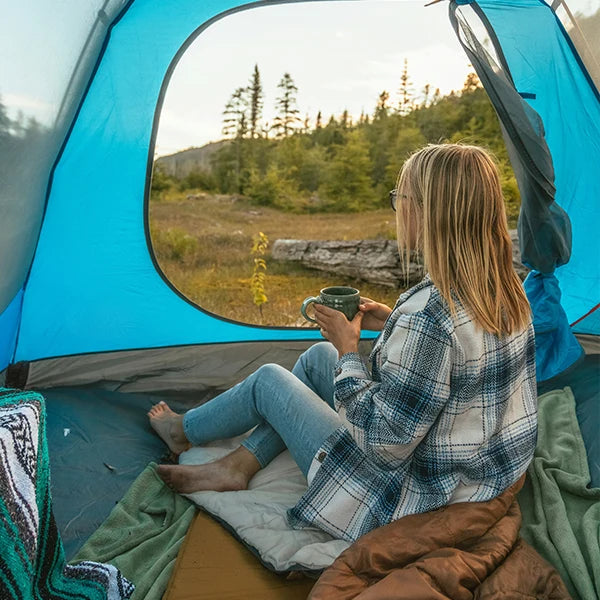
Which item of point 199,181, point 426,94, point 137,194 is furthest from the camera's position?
point 199,181

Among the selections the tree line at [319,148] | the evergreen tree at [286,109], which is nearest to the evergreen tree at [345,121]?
the tree line at [319,148]

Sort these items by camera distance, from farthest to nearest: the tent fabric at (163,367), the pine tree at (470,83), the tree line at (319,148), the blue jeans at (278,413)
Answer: the tree line at (319,148) → the pine tree at (470,83) → the tent fabric at (163,367) → the blue jeans at (278,413)

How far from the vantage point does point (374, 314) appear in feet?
6.05

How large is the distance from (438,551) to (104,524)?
3.14 ft

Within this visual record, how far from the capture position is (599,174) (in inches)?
98.7

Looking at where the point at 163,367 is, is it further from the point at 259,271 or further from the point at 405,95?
the point at 405,95

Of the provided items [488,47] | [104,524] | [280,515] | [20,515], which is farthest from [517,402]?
[488,47]

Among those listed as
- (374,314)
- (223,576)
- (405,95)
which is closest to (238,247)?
(405,95)

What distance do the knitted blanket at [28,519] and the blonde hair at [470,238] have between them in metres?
0.82

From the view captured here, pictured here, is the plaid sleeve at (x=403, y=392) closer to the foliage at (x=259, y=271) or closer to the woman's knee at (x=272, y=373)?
the woman's knee at (x=272, y=373)

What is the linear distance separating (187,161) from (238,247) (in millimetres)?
1598

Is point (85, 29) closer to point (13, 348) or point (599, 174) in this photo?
point (13, 348)

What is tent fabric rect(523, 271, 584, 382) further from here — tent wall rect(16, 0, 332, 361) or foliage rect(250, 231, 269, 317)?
foliage rect(250, 231, 269, 317)

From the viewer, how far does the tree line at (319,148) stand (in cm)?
736
